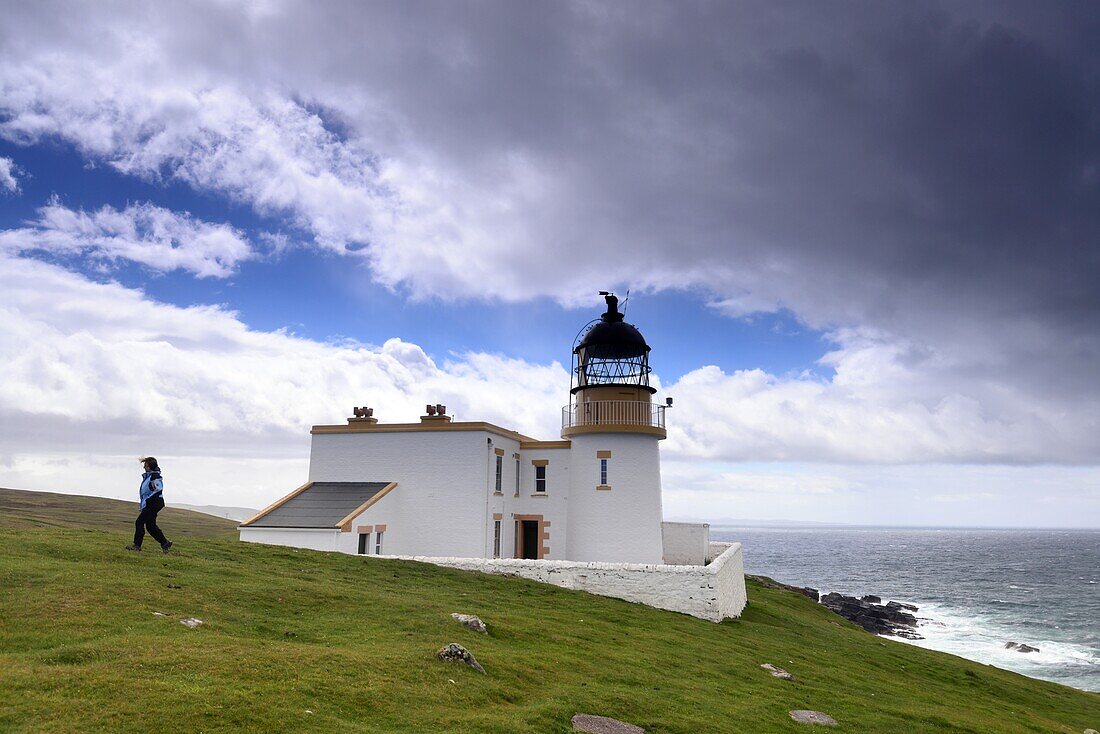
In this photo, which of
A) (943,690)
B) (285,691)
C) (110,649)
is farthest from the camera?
(943,690)

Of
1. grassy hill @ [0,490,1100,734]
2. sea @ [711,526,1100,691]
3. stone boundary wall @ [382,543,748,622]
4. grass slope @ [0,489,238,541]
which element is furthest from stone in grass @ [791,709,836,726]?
grass slope @ [0,489,238,541]

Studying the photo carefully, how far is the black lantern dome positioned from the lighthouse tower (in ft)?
0.19

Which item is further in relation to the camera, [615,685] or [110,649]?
[615,685]

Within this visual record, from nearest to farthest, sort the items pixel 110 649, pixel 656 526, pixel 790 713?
pixel 110 649 < pixel 790 713 < pixel 656 526

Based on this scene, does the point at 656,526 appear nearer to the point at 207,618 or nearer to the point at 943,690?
the point at 943,690

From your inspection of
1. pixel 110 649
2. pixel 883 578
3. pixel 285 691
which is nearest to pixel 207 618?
pixel 110 649

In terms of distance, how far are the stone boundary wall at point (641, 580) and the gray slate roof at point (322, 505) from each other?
206 inches

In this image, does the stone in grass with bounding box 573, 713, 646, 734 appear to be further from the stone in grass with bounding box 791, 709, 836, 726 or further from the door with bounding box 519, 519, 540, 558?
the door with bounding box 519, 519, 540, 558

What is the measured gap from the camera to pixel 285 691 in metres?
9.67

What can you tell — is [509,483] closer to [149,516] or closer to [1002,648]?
[149,516]

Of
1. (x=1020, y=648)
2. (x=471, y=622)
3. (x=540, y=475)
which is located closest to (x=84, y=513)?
(x=540, y=475)

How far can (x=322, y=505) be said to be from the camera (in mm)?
29062

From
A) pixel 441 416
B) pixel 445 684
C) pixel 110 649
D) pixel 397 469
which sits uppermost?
pixel 441 416

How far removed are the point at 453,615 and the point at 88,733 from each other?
853 cm
